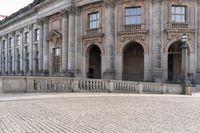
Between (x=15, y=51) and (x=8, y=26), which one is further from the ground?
(x=8, y=26)

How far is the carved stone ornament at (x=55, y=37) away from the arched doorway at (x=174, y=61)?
50.1ft

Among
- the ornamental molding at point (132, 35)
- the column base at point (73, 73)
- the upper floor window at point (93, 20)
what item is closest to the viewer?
the ornamental molding at point (132, 35)

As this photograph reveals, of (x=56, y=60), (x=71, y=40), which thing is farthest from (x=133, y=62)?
(x=56, y=60)

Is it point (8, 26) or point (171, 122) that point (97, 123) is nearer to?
point (171, 122)

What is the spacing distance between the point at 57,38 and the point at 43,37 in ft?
15.8

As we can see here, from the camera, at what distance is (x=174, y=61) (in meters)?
37.5

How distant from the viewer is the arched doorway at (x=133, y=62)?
38344 millimetres

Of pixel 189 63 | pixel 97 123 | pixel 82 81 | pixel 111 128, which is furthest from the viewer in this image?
pixel 189 63

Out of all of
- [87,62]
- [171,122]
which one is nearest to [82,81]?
[171,122]

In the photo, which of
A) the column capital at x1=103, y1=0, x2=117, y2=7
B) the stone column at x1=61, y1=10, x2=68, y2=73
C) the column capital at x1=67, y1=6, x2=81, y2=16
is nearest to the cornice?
the stone column at x1=61, y1=10, x2=68, y2=73

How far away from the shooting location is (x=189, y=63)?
34.5 meters

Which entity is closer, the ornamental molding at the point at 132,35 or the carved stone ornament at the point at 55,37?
the ornamental molding at the point at 132,35

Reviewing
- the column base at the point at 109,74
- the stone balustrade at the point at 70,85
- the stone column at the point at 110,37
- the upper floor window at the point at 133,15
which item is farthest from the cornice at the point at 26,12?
the stone balustrade at the point at 70,85

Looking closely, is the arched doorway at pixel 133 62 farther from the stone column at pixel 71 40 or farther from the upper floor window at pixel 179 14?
the stone column at pixel 71 40
